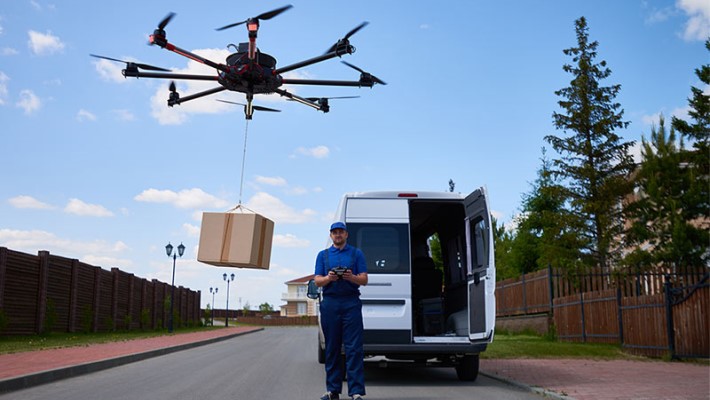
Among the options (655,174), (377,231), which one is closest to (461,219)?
(377,231)

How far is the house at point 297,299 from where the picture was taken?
11549 centimetres

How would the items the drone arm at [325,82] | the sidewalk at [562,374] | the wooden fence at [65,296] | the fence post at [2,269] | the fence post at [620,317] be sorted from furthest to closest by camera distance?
the wooden fence at [65,296] < the fence post at [2,269] < the fence post at [620,317] < the drone arm at [325,82] < the sidewalk at [562,374]

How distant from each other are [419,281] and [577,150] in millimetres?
16975

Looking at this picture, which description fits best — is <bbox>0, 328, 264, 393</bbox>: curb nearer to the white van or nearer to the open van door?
the white van

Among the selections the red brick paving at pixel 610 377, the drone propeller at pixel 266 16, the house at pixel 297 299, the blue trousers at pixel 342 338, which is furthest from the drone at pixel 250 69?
the house at pixel 297 299

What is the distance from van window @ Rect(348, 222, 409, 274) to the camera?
969 cm

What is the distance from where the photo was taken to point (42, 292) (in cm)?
2120

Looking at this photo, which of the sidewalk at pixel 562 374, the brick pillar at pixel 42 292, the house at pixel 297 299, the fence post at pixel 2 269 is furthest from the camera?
the house at pixel 297 299

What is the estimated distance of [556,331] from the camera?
21188 mm

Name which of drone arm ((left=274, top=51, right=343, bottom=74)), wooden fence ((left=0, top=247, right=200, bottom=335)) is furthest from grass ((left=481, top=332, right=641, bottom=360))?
wooden fence ((left=0, top=247, right=200, bottom=335))

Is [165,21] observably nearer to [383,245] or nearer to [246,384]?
[383,245]

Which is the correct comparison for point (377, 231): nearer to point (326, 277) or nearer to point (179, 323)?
point (326, 277)

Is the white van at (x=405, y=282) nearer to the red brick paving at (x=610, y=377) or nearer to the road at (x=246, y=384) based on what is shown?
the road at (x=246, y=384)

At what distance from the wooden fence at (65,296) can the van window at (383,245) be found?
42.4 feet
